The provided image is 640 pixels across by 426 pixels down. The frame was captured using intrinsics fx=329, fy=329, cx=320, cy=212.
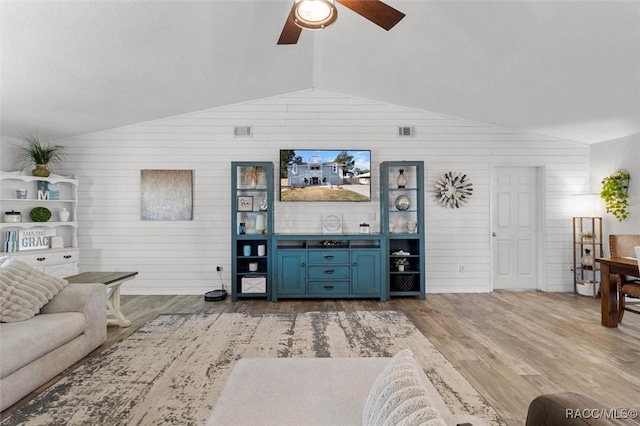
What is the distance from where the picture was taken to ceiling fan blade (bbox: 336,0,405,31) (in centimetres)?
206

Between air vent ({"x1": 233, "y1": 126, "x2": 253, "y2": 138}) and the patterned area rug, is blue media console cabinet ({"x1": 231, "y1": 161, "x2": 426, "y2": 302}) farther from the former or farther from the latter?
the patterned area rug

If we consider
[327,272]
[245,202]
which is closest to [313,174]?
[245,202]

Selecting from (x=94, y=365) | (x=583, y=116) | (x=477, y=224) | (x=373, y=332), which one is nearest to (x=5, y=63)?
(x=94, y=365)

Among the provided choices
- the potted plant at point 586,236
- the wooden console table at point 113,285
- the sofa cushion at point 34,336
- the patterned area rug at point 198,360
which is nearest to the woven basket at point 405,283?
the patterned area rug at point 198,360

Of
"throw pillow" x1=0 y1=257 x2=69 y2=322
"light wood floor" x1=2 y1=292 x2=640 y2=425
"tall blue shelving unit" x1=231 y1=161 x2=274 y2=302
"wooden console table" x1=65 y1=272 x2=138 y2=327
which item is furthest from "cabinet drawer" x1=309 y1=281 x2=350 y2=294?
"throw pillow" x1=0 y1=257 x2=69 y2=322

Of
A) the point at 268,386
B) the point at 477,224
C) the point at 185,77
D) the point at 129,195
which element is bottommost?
the point at 268,386

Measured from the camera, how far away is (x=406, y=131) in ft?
17.0

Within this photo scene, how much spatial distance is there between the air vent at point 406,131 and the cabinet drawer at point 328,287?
247cm

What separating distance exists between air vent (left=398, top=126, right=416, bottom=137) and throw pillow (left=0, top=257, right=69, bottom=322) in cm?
461

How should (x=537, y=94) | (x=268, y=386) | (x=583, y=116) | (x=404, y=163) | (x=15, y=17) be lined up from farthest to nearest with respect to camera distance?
(x=404, y=163) → (x=583, y=116) → (x=537, y=94) → (x=15, y=17) → (x=268, y=386)

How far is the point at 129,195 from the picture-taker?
506cm

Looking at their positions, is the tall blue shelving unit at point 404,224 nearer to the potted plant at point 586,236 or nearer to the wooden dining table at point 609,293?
the wooden dining table at point 609,293

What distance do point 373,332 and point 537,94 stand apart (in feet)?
11.1

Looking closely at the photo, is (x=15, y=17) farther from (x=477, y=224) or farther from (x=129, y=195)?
(x=477, y=224)
